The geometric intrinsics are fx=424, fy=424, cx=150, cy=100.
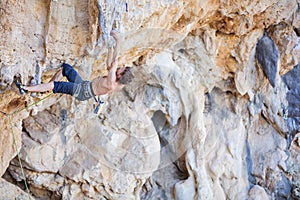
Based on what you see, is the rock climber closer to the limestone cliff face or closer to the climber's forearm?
the climber's forearm

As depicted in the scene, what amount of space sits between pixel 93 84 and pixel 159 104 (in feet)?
5.34

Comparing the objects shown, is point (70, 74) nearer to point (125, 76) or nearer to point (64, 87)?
point (64, 87)

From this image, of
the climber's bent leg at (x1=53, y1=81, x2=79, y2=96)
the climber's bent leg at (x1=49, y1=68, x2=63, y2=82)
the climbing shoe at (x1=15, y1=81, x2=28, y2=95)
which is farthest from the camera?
the climber's bent leg at (x1=49, y1=68, x2=63, y2=82)

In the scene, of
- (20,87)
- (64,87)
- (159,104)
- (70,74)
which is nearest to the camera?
(20,87)

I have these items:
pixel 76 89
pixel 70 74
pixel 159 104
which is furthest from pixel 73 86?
pixel 159 104

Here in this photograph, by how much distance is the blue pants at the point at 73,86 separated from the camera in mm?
2117

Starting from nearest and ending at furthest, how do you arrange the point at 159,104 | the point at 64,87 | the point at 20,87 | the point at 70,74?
the point at 20,87 → the point at 64,87 → the point at 70,74 → the point at 159,104

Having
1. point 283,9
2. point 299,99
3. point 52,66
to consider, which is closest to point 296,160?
point 299,99

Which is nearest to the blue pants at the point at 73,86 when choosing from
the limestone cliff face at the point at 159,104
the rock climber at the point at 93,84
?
the rock climber at the point at 93,84

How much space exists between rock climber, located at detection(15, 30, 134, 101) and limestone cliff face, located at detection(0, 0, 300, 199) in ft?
0.37

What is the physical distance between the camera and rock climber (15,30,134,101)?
6.75 ft

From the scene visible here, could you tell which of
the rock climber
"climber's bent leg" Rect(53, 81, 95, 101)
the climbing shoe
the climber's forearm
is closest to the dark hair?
the rock climber

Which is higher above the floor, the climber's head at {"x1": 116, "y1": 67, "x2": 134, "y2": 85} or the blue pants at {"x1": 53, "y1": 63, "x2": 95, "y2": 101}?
the climber's head at {"x1": 116, "y1": 67, "x2": 134, "y2": 85}

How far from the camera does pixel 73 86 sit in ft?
6.97
